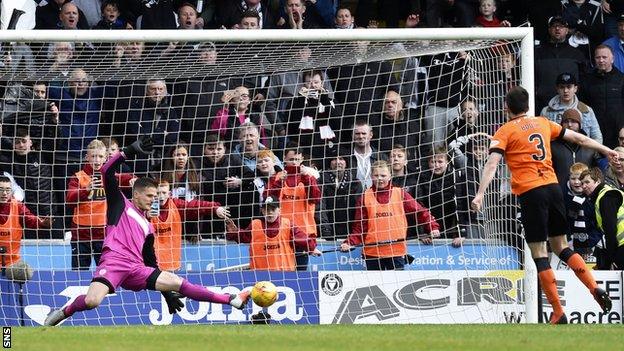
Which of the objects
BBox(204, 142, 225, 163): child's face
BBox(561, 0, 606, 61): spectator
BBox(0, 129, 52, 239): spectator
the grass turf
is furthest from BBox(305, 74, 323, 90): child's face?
the grass turf

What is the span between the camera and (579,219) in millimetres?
16703

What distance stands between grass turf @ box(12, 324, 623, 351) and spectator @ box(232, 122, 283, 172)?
4262 millimetres

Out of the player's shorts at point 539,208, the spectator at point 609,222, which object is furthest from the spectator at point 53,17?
the player's shorts at point 539,208

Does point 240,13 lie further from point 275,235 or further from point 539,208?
point 539,208

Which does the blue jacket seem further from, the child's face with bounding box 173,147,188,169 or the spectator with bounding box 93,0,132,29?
the spectator with bounding box 93,0,132,29

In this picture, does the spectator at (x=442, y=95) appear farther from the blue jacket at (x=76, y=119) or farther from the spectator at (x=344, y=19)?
the blue jacket at (x=76, y=119)

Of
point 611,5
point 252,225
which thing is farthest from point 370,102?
point 611,5

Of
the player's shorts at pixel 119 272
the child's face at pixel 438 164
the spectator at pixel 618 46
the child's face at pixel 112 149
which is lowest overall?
the player's shorts at pixel 119 272

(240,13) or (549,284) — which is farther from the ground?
(240,13)

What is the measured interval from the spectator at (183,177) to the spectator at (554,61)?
17.1 ft

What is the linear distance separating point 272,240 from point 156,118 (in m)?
2.06

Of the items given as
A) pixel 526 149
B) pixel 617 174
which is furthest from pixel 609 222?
pixel 526 149

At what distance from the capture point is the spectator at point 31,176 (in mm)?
15977

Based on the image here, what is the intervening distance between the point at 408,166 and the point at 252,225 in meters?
2.04
